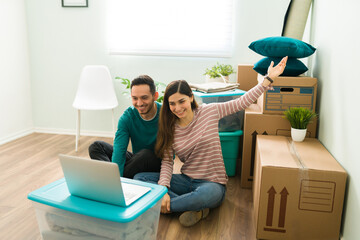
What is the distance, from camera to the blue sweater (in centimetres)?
194

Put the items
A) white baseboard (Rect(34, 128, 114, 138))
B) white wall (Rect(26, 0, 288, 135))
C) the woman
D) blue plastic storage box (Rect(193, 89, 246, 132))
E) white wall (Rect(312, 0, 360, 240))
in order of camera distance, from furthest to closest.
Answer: white baseboard (Rect(34, 128, 114, 138))
white wall (Rect(26, 0, 288, 135))
blue plastic storage box (Rect(193, 89, 246, 132))
the woman
white wall (Rect(312, 0, 360, 240))

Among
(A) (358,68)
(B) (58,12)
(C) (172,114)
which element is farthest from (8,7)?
(A) (358,68)

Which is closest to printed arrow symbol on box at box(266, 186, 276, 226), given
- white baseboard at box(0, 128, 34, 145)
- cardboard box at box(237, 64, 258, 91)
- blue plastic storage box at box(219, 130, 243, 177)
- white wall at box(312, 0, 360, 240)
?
white wall at box(312, 0, 360, 240)

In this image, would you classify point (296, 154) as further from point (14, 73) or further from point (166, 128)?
point (14, 73)

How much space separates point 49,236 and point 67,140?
7.49ft

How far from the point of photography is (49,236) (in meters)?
1.28

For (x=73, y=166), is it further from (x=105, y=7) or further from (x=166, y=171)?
(x=105, y=7)

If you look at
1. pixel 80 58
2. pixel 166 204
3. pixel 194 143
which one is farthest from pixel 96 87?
pixel 166 204

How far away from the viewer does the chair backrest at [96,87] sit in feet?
10.7

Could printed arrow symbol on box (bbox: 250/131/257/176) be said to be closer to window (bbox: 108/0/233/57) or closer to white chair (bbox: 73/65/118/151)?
window (bbox: 108/0/233/57)

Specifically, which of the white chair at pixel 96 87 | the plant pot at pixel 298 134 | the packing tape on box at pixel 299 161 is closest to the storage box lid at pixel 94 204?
the packing tape on box at pixel 299 161

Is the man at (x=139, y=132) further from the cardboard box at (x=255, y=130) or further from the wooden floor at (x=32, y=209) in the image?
the cardboard box at (x=255, y=130)

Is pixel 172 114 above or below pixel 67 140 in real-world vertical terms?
above

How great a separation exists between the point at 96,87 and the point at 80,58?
45cm
